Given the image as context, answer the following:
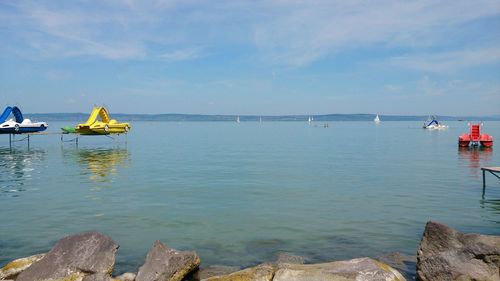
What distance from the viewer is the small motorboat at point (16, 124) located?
60531 millimetres

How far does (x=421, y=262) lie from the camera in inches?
448

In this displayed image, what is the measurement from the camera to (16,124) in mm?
61062

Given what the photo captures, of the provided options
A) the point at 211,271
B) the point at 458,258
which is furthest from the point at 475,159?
the point at 211,271

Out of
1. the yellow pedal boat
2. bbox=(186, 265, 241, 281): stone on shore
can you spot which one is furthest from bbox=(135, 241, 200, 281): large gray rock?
the yellow pedal boat

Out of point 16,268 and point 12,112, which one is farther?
point 12,112

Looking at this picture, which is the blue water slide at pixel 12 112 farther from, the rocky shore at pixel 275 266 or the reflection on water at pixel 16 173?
the rocky shore at pixel 275 266

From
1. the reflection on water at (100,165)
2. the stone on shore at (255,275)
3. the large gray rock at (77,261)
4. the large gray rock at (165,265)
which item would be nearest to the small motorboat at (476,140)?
the reflection on water at (100,165)

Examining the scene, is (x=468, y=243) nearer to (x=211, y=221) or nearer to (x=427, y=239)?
(x=427, y=239)

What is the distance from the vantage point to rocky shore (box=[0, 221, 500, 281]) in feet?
33.3

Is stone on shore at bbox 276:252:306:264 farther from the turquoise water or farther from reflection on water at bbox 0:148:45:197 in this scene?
reflection on water at bbox 0:148:45:197

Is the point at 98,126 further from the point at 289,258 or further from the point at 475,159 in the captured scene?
the point at 289,258

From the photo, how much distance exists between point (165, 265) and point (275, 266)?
8.84ft

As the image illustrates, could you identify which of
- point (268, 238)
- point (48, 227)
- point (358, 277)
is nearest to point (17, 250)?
point (48, 227)

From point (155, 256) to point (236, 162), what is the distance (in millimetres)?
33912
